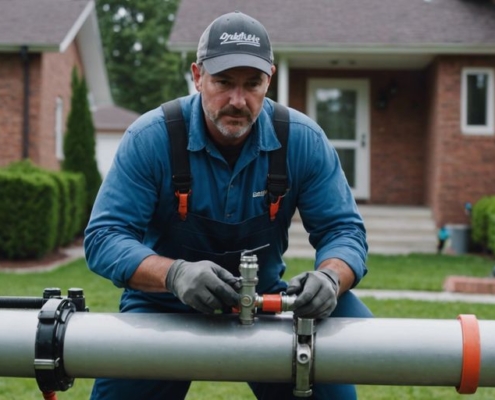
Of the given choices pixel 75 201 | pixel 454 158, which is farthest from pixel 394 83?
pixel 75 201

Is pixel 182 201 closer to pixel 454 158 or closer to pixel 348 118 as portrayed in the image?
pixel 454 158

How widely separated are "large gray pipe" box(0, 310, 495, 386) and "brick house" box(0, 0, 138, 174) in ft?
47.4

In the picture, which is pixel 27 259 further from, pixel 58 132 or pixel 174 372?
pixel 174 372

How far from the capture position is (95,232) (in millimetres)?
2906

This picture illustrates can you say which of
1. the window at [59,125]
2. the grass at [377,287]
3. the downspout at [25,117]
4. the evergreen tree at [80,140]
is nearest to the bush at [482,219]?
the grass at [377,287]

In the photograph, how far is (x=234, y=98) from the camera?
2863mm

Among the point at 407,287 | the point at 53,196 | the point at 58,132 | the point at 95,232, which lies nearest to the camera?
the point at 95,232

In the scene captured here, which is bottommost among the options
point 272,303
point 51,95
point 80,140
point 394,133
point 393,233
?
point 393,233

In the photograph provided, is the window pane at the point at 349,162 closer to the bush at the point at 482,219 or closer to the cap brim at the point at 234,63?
the bush at the point at 482,219

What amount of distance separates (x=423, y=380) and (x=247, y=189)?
3.60 feet

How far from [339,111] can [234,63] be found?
577 inches

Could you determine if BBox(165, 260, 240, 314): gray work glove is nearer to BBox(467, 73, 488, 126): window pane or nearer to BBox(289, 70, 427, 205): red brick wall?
BBox(467, 73, 488, 126): window pane

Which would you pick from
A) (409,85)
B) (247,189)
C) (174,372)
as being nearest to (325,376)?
(174,372)

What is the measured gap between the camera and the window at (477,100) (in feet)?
50.8
